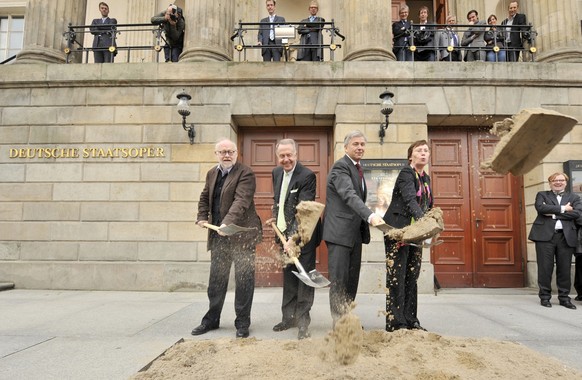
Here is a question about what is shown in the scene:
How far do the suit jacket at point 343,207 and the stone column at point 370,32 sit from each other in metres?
5.42

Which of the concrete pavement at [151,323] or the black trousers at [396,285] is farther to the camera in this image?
the black trousers at [396,285]

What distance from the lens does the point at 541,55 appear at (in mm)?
9359

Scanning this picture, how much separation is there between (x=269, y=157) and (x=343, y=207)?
5.29 m

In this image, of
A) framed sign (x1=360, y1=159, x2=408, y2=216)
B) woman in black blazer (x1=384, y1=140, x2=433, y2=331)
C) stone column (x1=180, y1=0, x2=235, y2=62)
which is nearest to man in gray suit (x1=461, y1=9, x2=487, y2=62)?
framed sign (x1=360, y1=159, x2=408, y2=216)

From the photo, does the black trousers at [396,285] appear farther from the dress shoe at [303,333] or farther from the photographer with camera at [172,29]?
the photographer with camera at [172,29]

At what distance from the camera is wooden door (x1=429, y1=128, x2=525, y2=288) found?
30.1 ft

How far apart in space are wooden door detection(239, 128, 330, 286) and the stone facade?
0.57 m

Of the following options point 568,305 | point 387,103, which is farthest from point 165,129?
point 568,305

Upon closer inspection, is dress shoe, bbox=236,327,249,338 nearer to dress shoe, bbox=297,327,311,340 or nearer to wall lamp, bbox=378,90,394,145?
dress shoe, bbox=297,327,311,340

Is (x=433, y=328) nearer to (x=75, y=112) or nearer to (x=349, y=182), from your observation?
(x=349, y=182)

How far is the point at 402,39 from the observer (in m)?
9.98

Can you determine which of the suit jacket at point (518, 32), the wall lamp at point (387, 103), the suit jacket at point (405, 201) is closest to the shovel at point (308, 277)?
the suit jacket at point (405, 201)

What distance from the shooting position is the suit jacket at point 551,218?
688cm

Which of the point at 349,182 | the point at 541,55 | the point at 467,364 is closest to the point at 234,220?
→ the point at 349,182
